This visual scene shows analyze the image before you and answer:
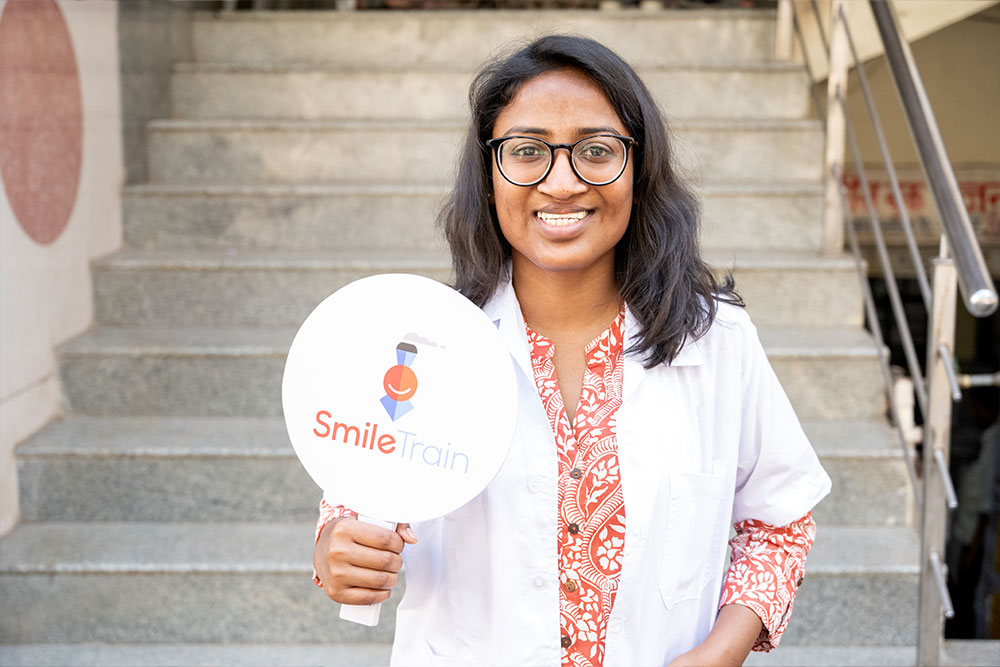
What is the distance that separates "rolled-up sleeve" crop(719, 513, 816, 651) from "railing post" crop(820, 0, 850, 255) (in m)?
1.89

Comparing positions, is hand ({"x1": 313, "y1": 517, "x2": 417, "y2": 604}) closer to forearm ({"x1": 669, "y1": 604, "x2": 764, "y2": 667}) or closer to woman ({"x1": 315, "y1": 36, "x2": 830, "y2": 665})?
woman ({"x1": 315, "y1": 36, "x2": 830, "y2": 665})

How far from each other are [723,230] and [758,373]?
6.42 ft

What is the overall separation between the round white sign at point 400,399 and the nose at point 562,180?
0.16m

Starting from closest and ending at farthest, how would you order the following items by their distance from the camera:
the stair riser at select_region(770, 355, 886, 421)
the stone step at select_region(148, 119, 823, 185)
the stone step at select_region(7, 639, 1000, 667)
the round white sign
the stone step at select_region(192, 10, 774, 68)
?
the round white sign < the stone step at select_region(7, 639, 1000, 667) < the stair riser at select_region(770, 355, 886, 421) < the stone step at select_region(148, 119, 823, 185) < the stone step at select_region(192, 10, 774, 68)

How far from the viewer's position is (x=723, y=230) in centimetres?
300

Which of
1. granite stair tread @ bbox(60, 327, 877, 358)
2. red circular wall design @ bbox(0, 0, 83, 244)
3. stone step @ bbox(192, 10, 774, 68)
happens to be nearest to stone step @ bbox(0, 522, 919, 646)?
granite stair tread @ bbox(60, 327, 877, 358)

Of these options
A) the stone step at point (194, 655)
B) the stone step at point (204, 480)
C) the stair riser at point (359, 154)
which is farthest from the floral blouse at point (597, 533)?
the stair riser at point (359, 154)

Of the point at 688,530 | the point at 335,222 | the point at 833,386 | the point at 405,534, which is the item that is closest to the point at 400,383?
the point at 405,534

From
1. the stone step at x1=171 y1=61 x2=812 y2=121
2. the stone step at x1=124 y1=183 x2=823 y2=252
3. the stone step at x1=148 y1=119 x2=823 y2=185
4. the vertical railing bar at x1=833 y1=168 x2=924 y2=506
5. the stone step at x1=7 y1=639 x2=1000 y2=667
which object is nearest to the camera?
the stone step at x1=7 y1=639 x2=1000 y2=667

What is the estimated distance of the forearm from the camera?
3.45ft

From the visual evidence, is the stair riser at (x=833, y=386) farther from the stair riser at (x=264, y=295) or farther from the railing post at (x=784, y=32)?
the railing post at (x=784, y=32)

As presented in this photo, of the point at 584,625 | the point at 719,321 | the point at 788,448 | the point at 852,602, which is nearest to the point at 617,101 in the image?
the point at 719,321

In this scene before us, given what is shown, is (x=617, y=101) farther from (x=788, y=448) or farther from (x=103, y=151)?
(x=103, y=151)

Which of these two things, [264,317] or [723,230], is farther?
[723,230]
